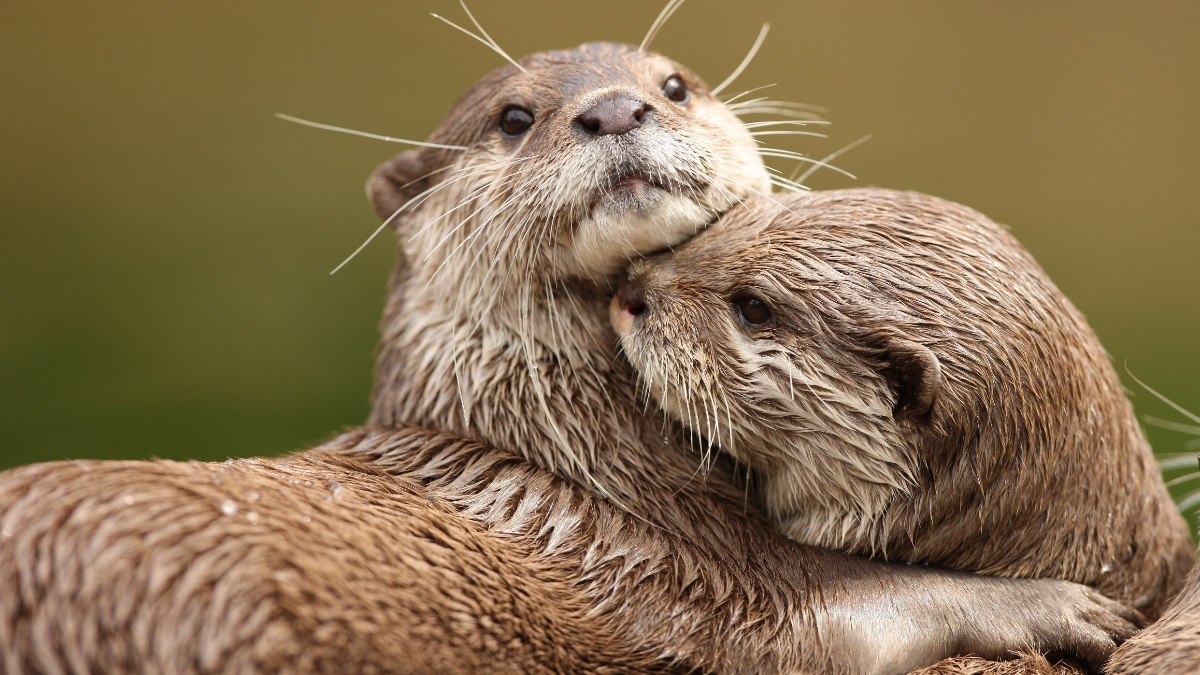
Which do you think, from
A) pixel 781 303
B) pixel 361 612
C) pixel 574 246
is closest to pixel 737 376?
pixel 781 303

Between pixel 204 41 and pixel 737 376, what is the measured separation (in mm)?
4207

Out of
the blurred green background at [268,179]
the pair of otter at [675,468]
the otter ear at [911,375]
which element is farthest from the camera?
the blurred green background at [268,179]

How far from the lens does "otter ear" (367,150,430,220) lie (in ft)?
9.00

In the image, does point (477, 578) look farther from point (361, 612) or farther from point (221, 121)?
point (221, 121)

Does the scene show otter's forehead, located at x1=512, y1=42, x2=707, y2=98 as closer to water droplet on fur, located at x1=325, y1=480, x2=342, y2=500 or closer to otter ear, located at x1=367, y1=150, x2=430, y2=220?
otter ear, located at x1=367, y1=150, x2=430, y2=220

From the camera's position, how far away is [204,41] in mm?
5445

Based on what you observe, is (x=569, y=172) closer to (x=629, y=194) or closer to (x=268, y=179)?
(x=629, y=194)

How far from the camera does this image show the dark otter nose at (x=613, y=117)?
2174 mm

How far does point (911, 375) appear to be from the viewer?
77.1 inches

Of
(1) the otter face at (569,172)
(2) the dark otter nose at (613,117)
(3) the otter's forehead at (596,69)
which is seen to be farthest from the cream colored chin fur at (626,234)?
(3) the otter's forehead at (596,69)

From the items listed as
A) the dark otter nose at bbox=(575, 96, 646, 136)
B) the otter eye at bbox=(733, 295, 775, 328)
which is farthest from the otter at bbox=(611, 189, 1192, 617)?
the dark otter nose at bbox=(575, 96, 646, 136)

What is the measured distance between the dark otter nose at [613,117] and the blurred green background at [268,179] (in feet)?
9.81

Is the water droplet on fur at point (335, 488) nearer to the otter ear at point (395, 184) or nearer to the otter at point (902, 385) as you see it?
the otter at point (902, 385)

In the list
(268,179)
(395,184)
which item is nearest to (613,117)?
(395,184)
